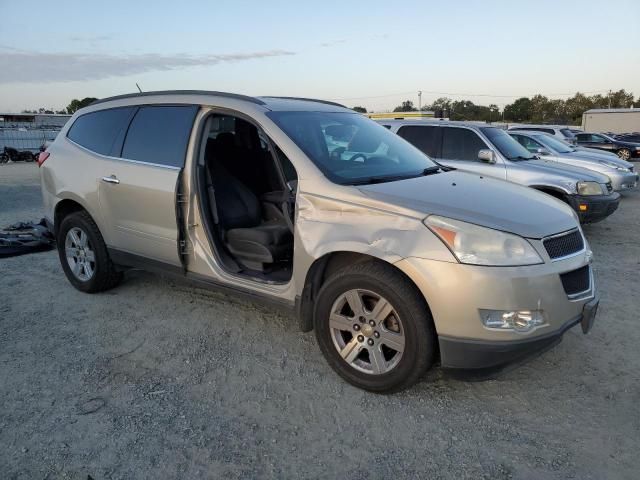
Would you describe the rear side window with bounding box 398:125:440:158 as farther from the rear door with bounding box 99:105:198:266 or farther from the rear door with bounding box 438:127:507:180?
the rear door with bounding box 99:105:198:266

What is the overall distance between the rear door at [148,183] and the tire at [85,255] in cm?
26

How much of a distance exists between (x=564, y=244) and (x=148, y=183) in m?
3.12

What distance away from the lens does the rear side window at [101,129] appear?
472 centimetres

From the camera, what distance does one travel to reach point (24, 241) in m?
6.97

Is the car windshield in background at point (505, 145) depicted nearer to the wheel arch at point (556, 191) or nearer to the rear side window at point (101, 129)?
the wheel arch at point (556, 191)

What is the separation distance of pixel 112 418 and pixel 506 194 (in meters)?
2.88

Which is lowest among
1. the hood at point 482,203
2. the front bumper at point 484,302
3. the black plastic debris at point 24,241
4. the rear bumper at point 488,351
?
the black plastic debris at point 24,241

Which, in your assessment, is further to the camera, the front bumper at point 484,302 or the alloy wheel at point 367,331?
the alloy wheel at point 367,331

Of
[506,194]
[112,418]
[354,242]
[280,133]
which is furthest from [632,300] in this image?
[112,418]

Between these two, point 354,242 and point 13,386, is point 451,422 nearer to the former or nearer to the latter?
point 354,242

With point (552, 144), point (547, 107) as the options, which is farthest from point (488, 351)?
point (547, 107)

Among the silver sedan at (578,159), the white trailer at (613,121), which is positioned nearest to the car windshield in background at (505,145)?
the silver sedan at (578,159)

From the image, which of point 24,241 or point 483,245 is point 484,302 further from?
point 24,241

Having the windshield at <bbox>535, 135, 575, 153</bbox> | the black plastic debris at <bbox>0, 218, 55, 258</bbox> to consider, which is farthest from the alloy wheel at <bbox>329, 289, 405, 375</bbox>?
the windshield at <bbox>535, 135, 575, 153</bbox>
